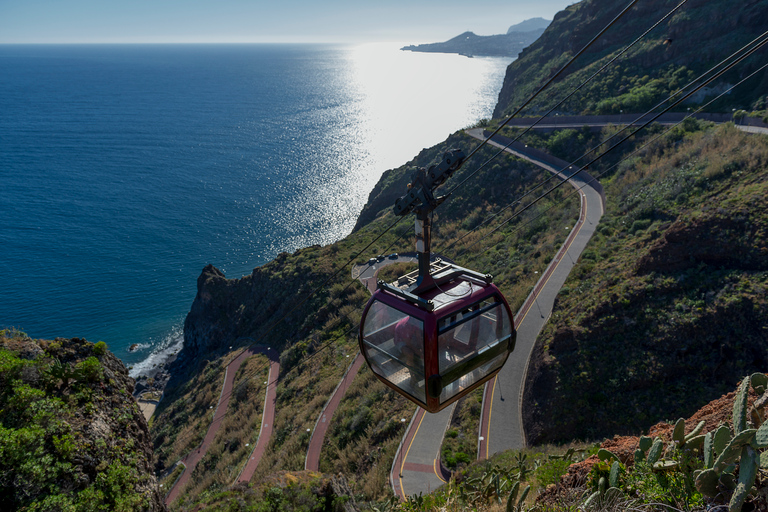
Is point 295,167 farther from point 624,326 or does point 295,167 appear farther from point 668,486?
point 668,486

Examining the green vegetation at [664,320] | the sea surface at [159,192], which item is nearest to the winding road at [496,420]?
the green vegetation at [664,320]

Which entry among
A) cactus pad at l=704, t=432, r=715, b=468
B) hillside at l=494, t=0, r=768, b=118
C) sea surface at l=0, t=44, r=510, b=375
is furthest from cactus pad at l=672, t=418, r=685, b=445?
sea surface at l=0, t=44, r=510, b=375

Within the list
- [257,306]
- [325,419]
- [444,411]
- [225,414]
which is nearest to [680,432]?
[444,411]

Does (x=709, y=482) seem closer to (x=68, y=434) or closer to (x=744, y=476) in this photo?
(x=744, y=476)

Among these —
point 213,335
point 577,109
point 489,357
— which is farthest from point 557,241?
point 213,335

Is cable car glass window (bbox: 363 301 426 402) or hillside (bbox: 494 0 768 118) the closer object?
cable car glass window (bbox: 363 301 426 402)

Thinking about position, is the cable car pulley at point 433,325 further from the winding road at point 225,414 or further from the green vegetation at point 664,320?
the winding road at point 225,414

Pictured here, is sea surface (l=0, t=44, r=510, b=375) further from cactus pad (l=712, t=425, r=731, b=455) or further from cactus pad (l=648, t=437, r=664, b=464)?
cactus pad (l=712, t=425, r=731, b=455)
